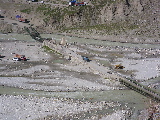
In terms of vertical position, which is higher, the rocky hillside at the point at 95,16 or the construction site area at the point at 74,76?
the rocky hillside at the point at 95,16

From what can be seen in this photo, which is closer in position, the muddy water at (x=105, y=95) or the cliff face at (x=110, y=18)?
the muddy water at (x=105, y=95)

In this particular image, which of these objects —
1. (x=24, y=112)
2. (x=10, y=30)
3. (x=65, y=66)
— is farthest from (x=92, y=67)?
(x=10, y=30)

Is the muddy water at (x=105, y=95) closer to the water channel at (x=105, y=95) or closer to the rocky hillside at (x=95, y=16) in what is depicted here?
the water channel at (x=105, y=95)

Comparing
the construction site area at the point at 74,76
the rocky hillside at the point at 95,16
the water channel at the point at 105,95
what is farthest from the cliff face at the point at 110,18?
the water channel at the point at 105,95

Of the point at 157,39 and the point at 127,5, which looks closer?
the point at 157,39

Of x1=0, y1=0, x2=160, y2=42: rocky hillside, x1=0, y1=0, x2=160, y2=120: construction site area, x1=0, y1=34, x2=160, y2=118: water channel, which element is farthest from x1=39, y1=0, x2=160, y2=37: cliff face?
x1=0, y1=34, x2=160, y2=118: water channel

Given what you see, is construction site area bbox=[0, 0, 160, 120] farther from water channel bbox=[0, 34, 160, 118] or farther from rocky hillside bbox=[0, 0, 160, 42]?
rocky hillside bbox=[0, 0, 160, 42]

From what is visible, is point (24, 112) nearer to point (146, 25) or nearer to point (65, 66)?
point (65, 66)

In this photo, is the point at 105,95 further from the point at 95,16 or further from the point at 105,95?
the point at 95,16

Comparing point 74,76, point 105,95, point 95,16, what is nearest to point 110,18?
point 95,16
